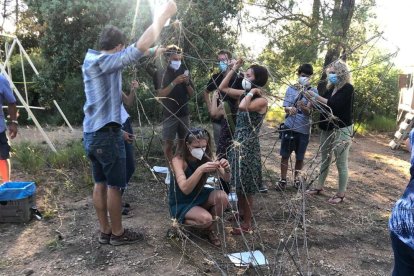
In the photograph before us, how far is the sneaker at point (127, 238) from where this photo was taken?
3.16 m

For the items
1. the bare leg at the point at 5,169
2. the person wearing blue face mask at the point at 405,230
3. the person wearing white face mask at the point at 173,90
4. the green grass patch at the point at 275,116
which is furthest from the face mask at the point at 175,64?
the green grass patch at the point at 275,116

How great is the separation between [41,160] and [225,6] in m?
3.27

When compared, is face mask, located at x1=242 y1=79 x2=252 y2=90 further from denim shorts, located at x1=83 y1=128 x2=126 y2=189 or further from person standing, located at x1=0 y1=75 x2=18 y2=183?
person standing, located at x1=0 y1=75 x2=18 y2=183

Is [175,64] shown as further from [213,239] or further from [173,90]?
[213,239]

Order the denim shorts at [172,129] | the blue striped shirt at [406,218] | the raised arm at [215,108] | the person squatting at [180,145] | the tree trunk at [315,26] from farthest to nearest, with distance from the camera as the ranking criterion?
1. the tree trunk at [315,26]
2. the denim shorts at [172,129]
3. the raised arm at [215,108]
4. the person squatting at [180,145]
5. the blue striped shirt at [406,218]

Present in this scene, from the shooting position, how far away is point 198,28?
5.04 m

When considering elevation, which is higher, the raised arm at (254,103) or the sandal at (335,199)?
the raised arm at (254,103)

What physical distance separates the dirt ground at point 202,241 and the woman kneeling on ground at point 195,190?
0.20 meters

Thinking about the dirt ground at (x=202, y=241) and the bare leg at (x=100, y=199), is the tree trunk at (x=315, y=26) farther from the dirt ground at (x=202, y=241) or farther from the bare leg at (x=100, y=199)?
the bare leg at (x=100, y=199)

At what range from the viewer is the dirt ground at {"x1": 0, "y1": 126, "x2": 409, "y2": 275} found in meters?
2.85

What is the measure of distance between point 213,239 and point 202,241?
0.37ft

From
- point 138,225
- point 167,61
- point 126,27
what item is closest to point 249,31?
point 126,27

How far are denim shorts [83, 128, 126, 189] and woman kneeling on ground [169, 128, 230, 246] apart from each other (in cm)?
43

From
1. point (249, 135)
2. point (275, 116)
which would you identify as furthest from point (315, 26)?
point (249, 135)
